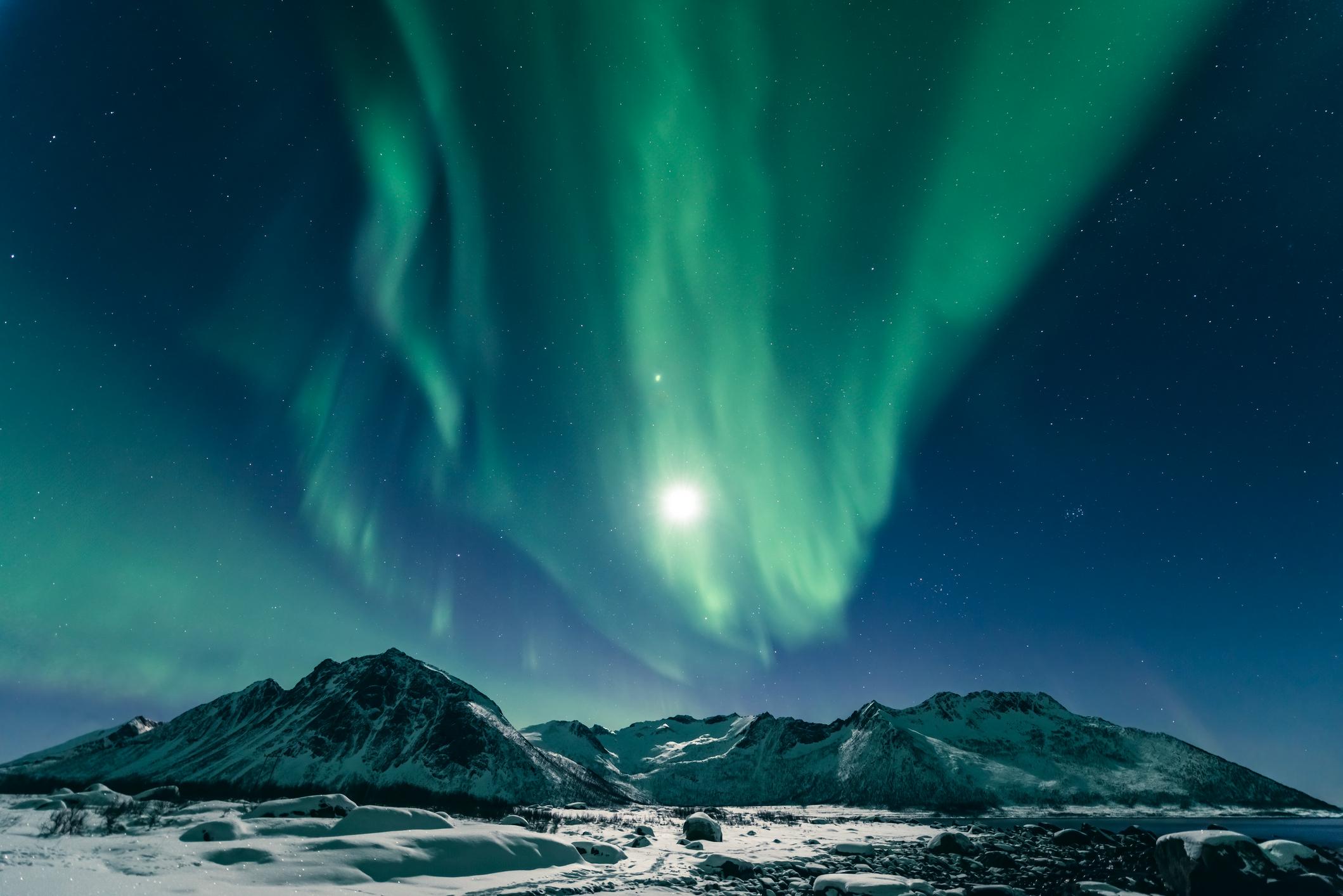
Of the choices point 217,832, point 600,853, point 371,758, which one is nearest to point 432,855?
point 217,832

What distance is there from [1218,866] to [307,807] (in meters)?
50.8

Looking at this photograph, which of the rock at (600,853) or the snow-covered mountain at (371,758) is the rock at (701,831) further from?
the snow-covered mountain at (371,758)

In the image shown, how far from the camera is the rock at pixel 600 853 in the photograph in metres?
29.0

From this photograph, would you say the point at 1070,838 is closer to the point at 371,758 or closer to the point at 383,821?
the point at 383,821

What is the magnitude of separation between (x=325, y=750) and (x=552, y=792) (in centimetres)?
7383

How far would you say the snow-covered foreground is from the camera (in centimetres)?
1602

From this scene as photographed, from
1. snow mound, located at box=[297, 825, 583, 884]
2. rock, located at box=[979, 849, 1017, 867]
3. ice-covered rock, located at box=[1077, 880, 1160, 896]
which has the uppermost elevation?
snow mound, located at box=[297, 825, 583, 884]

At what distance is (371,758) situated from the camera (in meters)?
168

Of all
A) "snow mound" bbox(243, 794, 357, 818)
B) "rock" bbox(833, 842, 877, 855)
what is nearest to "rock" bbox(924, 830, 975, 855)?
"rock" bbox(833, 842, 877, 855)

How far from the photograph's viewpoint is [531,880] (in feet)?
72.9

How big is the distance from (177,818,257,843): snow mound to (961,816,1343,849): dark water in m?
96.8

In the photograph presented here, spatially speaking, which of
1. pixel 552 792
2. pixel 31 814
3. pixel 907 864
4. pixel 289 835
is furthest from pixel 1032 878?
pixel 552 792

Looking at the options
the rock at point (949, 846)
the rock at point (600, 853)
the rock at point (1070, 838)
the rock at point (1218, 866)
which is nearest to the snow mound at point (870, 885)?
the rock at point (600, 853)

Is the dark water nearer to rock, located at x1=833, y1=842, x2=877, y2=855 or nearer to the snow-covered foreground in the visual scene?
rock, located at x1=833, y1=842, x2=877, y2=855
